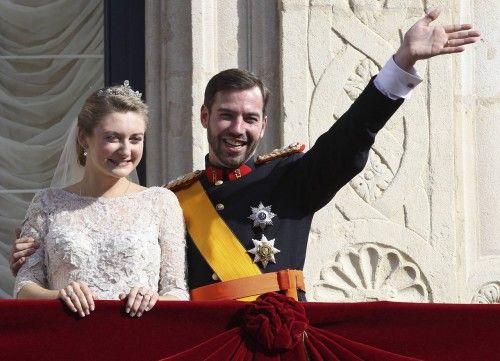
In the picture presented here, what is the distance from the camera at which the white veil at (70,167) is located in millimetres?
5965

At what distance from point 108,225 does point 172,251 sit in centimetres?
23

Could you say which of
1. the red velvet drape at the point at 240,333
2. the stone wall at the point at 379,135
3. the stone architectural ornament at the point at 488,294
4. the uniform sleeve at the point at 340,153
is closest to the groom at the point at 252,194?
the uniform sleeve at the point at 340,153

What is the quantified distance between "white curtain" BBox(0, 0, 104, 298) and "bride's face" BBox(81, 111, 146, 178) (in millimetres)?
2106

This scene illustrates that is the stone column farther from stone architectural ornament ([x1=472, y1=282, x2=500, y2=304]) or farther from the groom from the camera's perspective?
the groom

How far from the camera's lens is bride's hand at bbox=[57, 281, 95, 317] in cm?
534

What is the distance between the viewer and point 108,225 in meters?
5.68

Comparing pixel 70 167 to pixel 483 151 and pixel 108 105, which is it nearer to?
pixel 108 105

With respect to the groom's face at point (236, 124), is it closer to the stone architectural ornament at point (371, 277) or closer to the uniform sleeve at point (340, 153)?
the uniform sleeve at point (340, 153)

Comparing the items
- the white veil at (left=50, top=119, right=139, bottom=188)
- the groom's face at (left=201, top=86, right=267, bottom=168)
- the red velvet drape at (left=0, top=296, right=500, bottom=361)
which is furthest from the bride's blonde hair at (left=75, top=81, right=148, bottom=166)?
the red velvet drape at (left=0, top=296, right=500, bottom=361)

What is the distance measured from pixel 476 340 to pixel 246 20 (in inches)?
95.3

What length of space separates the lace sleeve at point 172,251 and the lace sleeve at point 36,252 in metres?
0.39

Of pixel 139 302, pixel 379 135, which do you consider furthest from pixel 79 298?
pixel 379 135

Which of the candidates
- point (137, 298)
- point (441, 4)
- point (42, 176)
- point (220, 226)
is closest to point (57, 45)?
point (42, 176)

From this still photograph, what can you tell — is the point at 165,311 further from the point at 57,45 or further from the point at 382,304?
the point at 57,45
